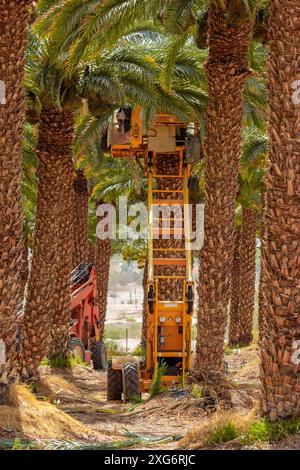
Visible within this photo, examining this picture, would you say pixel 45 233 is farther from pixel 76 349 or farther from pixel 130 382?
pixel 76 349

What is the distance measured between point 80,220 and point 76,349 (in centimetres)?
733

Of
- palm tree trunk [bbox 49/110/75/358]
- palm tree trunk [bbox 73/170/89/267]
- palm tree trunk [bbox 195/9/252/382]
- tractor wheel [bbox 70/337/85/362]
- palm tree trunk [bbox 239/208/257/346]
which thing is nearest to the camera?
palm tree trunk [bbox 195/9/252/382]

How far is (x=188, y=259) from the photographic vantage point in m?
17.4

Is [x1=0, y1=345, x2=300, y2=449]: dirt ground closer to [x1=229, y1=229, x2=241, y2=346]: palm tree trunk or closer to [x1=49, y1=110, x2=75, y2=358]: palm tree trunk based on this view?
[x1=49, y1=110, x2=75, y2=358]: palm tree trunk

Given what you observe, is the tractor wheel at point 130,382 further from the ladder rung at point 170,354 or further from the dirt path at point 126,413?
the ladder rung at point 170,354

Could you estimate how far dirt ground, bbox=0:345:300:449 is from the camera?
36.7 feet

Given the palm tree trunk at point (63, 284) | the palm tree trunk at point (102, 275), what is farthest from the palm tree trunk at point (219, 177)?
the palm tree trunk at point (102, 275)

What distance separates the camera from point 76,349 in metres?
24.2

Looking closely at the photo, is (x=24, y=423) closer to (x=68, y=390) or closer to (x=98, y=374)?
(x=68, y=390)

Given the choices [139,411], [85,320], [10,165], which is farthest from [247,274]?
[10,165]

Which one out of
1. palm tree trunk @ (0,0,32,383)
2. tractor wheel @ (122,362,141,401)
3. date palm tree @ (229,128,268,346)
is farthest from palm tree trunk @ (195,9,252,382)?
date palm tree @ (229,128,268,346)

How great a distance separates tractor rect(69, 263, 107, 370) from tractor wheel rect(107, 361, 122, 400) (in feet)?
18.6

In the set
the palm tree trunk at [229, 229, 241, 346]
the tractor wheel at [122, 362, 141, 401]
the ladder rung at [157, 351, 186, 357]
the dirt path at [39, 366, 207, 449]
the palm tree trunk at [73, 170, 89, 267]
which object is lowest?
the dirt path at [39, 366, 207, 449]

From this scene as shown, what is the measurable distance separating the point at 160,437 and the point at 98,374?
12.0m
